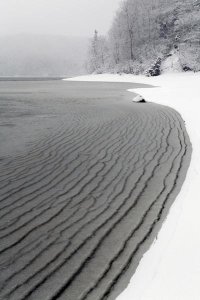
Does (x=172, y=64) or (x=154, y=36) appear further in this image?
(x=154, y=36)

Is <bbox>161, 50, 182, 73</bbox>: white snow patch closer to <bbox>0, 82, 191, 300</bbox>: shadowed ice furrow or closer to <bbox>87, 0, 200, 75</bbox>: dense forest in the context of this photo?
<bbox>87, 0, 200, 75</bbox>: dense forest

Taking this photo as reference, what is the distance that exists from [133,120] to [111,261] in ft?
31.8

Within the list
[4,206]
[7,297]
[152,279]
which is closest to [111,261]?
[152,279]

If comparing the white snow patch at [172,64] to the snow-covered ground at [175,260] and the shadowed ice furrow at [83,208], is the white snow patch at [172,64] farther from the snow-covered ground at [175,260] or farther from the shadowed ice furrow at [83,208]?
the snow-covered ground at [175,260]

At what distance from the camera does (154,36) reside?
67438 mm

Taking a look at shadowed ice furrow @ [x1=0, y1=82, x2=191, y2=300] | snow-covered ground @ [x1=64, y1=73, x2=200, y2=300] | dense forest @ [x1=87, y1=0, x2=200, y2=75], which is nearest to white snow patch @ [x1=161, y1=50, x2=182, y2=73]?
dense forest @ [x1=87, y1=0, x2=200, y2=75]

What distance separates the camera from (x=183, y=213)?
530cm

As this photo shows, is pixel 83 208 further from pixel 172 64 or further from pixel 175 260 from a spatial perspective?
pixel 172 64

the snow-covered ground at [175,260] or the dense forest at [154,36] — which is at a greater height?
the dense forest at [154,36]

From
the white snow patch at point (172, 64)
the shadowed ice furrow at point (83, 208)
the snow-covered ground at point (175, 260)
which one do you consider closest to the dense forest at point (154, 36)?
the white snow patch at point (172, 64)

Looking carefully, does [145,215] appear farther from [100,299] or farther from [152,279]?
[100,299]

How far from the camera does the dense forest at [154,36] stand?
5391cm

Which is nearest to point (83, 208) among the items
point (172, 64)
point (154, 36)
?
point (172, 64)

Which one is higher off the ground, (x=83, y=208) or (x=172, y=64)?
(x=172, y=64)
